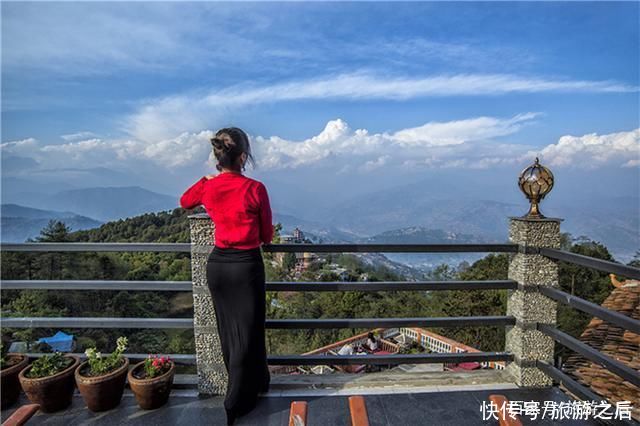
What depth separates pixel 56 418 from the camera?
231cm

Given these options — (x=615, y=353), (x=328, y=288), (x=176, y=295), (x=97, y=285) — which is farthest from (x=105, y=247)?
(x=176, y=295)

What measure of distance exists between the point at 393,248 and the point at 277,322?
105 cm

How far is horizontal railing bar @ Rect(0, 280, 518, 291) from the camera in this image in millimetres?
2613

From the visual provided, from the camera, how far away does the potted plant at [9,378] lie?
2.43 meters

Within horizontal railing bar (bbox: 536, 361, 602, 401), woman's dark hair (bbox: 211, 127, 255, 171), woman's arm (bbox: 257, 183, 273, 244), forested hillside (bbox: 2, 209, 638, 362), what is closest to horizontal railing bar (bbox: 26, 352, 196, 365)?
forested hillside (bbox: 2, 209, 638, 362)

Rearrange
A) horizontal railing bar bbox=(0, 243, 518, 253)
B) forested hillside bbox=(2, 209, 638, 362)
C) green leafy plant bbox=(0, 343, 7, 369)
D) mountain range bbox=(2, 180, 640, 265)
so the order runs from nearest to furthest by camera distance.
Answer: green leafy plant bbox=(0, 343, 7, 369) → horizontal railing bar bbox=(0, 243, 518, 253) → mountain range bbox=(2, 180, 640, 265) → forested hillside bbox=(2, 209, 638, 362)

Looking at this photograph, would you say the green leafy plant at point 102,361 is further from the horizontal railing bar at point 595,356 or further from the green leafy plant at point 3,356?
the horizontal railing bar at point 595,356

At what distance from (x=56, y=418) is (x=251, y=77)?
65.7 ft

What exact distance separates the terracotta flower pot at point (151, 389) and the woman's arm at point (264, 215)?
3.93 ft

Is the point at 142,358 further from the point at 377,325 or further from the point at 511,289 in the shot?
the point at 511,289

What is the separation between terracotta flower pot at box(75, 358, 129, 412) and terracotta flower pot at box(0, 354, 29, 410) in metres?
0.49

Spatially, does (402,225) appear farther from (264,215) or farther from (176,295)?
(264,215)

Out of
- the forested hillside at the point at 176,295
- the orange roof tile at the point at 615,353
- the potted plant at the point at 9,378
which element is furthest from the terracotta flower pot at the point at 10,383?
the orange roof tile at the point at 615,353

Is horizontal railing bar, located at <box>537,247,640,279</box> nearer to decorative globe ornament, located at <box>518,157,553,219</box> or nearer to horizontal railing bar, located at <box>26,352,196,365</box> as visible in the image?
decorative globe ornament, located at <box>518,157,553,219</box>
